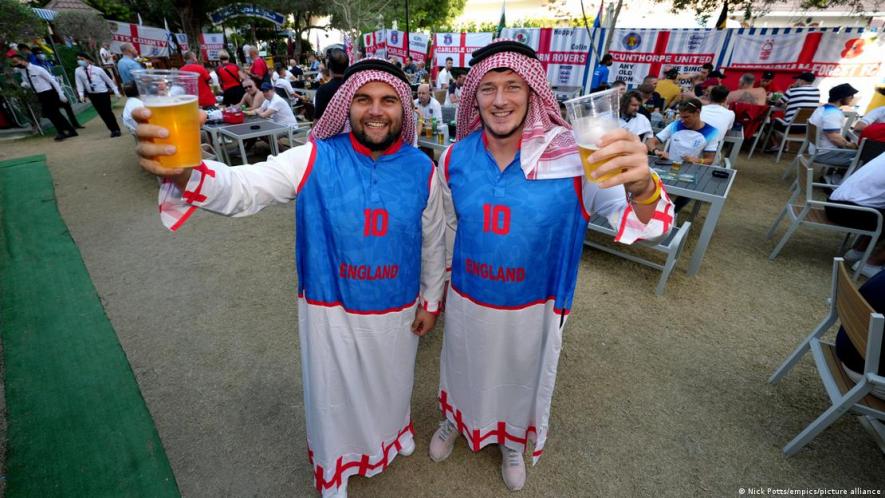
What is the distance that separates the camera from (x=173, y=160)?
1040mm

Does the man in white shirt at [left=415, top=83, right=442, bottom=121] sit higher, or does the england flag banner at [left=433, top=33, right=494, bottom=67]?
the england flag banner at [left=433, top=33, right=494, bottom=67]

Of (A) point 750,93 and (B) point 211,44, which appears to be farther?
(B) point 211,44

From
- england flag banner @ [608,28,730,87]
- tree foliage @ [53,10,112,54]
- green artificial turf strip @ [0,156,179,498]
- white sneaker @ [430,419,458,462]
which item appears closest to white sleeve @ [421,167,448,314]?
white sneaker @ [430,419,458,462]

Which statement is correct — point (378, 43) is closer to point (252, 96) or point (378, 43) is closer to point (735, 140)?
point (252, 96)

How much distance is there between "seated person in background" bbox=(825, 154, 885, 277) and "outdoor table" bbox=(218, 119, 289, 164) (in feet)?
23.6

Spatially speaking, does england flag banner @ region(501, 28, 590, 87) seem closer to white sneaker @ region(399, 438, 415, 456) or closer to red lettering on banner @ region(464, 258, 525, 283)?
red lettering on banner @ region(464, 258, 525, 283)

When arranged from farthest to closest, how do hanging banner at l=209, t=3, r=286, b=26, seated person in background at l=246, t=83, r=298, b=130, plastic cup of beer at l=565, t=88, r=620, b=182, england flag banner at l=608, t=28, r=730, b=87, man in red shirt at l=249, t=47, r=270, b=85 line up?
hanging banner at l=209, t=3, r=286, b=26, england flag banner at l=608, t=28, r=730, b=87, man in red shirt at l=249, t=47, r=270, b=85, seated person in background at l=246, t=83, r=298, b=130, plastic cup of beer at l=565, t=88, r=620, b=182

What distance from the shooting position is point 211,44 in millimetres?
19828

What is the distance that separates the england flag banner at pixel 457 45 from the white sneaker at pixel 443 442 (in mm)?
14896

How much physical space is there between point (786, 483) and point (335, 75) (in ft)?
18.9

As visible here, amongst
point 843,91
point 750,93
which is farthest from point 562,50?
point 843,91

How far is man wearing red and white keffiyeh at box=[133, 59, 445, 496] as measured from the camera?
143 cm

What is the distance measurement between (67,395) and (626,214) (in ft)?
11.7

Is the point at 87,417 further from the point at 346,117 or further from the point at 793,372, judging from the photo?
the point at 793,372
